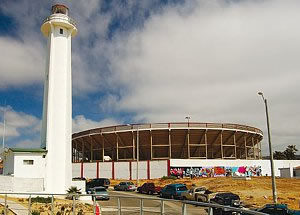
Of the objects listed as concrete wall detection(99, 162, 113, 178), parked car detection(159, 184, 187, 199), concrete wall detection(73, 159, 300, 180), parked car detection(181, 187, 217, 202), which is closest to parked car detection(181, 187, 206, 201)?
parked car detection(181, 187, 217, 202)

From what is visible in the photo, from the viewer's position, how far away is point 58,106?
35.6m

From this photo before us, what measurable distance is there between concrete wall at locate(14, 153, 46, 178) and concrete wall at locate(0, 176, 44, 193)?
1023mm

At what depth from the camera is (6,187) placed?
101ft

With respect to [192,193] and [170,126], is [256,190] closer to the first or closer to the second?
[192,193]

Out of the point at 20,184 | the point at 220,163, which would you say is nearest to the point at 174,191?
the point at 20,184

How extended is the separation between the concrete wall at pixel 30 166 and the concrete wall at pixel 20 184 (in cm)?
102

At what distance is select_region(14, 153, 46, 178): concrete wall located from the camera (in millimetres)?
33312

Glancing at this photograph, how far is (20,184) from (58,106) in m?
8.24

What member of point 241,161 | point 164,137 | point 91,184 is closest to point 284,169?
point 241,161

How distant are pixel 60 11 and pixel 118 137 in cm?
3654

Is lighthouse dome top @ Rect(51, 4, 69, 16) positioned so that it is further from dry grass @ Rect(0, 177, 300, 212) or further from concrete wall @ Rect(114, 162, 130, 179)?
concrete wall @ Rect(114, 162, 130, 179)

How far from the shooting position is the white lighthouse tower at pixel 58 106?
3456 cm

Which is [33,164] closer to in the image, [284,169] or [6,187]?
[6,187]

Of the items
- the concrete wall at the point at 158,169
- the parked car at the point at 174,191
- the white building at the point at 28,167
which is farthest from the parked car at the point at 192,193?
the concrete wall at the point at 158,169
